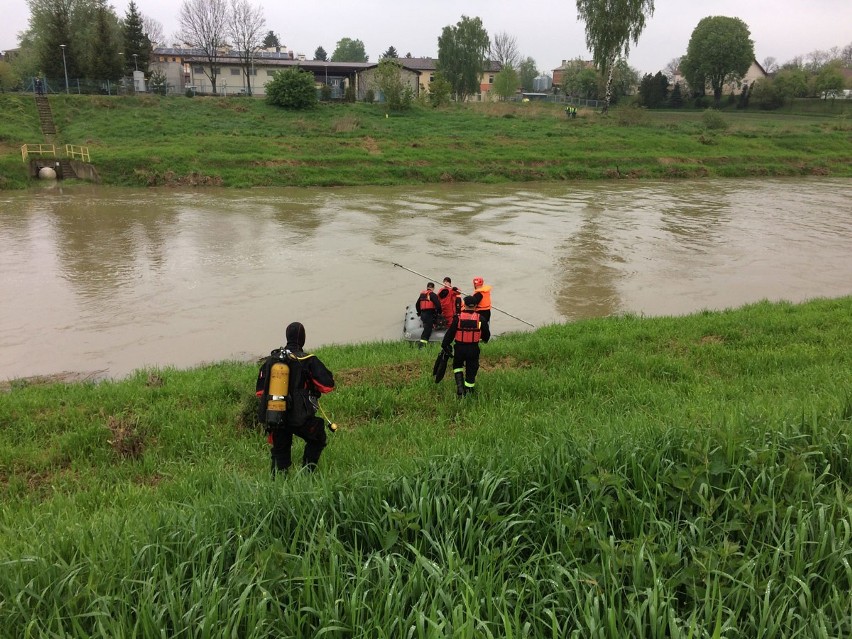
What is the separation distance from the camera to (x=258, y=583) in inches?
115

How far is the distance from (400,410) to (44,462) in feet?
12.4

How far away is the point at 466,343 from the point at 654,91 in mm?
74822

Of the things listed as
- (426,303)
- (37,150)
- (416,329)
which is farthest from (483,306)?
(37,150)

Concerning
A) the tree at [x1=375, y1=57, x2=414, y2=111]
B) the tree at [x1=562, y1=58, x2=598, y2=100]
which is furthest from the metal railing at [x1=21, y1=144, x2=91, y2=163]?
the tree at [x1=562, y1=58, x2=598, y2=100]

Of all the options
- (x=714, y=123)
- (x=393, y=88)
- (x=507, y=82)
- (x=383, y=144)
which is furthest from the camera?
(x=507, y=82)

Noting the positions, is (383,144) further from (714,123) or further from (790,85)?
(790,85)

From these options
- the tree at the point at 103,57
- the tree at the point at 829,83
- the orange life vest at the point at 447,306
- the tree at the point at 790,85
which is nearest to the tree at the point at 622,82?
the tree at the point at 790,85

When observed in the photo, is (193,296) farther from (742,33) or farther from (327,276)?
(742,33)

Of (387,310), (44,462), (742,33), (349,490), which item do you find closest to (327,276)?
(387,310)

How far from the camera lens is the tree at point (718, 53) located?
230ft

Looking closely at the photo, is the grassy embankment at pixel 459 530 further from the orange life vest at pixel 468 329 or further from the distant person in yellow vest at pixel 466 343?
the orange life vest at pixel 468 329

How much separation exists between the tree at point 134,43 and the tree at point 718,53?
6103 centimetres

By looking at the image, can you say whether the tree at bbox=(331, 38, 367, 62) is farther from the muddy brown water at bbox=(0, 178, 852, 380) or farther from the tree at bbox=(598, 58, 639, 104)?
the muddy brown water at bbox=(0, 178, 852, 380)

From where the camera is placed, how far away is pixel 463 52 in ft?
250
